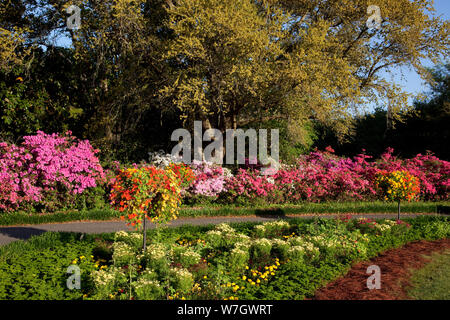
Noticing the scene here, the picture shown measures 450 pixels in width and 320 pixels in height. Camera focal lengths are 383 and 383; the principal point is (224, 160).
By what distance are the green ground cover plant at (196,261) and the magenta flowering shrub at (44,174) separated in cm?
310

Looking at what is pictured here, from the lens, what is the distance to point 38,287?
15.6 ft

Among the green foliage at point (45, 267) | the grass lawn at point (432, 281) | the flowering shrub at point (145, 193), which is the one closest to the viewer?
the green foliage at point (45, 267)

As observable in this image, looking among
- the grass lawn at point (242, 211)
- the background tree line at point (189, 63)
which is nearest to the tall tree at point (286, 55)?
the background tree line at point (189, 63)

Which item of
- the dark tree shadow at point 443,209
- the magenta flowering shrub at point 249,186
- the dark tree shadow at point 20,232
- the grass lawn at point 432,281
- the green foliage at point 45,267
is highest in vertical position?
the magenta flowering shrub at point 249,186

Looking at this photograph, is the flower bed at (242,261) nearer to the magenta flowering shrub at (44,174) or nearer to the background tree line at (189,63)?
the magenta flowering shrub at (44,174)

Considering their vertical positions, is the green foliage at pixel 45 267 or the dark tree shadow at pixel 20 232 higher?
the dark tree shadow at pixel 20 232

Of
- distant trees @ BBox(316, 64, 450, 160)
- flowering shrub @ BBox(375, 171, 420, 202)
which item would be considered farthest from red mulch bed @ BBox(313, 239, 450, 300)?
distant trees @ BBox(316, 64, 450, 160)

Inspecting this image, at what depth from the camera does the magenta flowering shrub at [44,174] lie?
31.0ft

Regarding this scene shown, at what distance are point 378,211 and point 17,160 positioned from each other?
9.90 metres

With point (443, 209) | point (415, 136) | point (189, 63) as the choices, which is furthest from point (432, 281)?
point (415, 136)

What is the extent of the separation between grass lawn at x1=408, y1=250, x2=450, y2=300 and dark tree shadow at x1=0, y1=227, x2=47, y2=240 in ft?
21.7

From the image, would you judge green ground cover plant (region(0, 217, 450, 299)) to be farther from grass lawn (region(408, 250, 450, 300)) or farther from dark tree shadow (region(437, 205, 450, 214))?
dark tree shadow (region(437, 205, 450, 214))

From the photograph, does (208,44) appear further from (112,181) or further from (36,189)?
(36,189)

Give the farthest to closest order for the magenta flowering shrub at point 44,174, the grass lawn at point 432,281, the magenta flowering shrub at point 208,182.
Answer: the magenta flowering shrub at point 208,182 → the magenta flowering shrub at point 44,174 → the grass lawn at point 432,281
